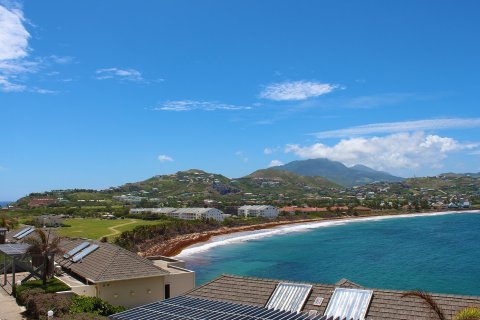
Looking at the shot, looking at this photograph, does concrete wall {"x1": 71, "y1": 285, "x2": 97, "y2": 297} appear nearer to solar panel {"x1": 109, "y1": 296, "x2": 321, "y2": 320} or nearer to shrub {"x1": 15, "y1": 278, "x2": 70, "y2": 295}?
shrub {"x1": 15, "y1": 278, "x2": 70, "y2": 295}

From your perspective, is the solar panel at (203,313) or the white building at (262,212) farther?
the white building at (262,212)

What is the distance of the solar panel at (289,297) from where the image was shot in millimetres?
17000

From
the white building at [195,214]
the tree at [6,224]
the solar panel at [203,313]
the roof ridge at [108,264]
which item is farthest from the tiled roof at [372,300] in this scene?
the white building at [195,214]

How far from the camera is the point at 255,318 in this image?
13664 millimetres

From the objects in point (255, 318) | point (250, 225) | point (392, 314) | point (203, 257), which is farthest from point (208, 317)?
point (250, 225)

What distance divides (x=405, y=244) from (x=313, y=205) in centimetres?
9491

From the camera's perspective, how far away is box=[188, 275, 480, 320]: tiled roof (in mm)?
15430

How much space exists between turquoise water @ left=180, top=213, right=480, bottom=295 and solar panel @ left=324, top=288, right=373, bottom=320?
29717mm

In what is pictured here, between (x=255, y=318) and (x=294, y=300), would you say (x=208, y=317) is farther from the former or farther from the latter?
(x=294, y=300)

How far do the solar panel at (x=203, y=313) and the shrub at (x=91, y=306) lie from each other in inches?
201

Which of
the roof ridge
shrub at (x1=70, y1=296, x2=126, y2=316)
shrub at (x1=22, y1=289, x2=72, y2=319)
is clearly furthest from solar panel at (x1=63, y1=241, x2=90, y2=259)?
shrub at (x1=70, y1=296, x2=126, y2=316)

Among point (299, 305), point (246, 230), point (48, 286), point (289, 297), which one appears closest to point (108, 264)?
point (48, 286)

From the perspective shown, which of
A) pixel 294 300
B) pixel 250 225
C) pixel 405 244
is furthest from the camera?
pixel 250 225

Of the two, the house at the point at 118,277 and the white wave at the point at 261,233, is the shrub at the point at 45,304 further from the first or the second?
the white wave at the point at 261,233
